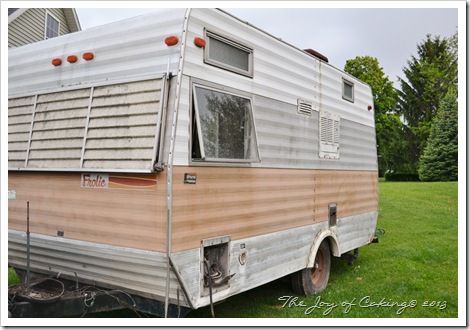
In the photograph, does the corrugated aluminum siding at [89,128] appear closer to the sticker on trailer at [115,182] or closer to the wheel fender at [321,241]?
the sticker on trailer at [115,182]

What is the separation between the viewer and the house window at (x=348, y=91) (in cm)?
703

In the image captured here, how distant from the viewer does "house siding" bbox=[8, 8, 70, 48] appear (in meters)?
Answer: 12.6

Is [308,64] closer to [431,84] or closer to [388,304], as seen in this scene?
[388,304]

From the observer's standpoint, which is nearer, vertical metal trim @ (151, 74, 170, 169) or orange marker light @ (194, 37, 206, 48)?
→ vertical metal trim @ (151, 74, 170, 169)

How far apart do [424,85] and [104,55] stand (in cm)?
4141

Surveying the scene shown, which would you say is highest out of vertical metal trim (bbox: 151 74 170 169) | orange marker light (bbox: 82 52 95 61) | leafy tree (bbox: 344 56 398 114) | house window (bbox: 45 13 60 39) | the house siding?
leafy tree (bbox: 344 56 398 114)

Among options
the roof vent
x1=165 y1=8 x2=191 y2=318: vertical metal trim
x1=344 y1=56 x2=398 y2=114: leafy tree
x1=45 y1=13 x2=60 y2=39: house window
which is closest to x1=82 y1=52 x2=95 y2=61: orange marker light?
x1=165 y1=8 x2=191 y2=318: vertical metal trim

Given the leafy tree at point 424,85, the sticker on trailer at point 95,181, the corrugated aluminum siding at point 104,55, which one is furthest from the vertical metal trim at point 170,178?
the leafy tree at point 424,85

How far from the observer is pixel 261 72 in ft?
16.2

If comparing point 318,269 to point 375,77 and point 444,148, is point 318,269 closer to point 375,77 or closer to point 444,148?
point 444,148

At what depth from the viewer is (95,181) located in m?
4.08

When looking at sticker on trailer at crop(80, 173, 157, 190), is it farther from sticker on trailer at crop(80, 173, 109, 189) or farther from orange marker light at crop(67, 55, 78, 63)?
orange marker light at crop(67, 55, 78, 63)

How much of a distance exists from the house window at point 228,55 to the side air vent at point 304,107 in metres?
1.13

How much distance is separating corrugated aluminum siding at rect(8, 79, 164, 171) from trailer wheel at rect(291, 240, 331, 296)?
10.4 feet
